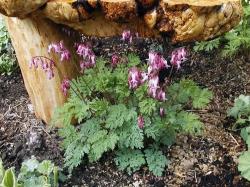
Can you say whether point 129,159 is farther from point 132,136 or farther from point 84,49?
point 84,49

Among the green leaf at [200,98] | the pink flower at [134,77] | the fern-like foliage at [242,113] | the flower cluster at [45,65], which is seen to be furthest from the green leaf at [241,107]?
the flower cluster at [45,65]

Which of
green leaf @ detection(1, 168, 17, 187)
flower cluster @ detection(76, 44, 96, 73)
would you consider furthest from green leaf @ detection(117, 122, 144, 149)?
green leaf @ detection(1, 168, 17, 187)

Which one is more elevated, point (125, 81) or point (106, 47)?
point (106, 47)

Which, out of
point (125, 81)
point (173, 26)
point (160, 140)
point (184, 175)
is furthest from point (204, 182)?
point (173, 26)

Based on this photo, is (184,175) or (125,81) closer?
(125,81)

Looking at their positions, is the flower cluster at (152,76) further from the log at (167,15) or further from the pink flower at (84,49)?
the pink flower at (84,49)

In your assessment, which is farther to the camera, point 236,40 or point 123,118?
point 236,40

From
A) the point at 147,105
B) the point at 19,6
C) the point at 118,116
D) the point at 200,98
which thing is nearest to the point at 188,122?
the point at 200,98

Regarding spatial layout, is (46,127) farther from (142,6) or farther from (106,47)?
(142,6)
